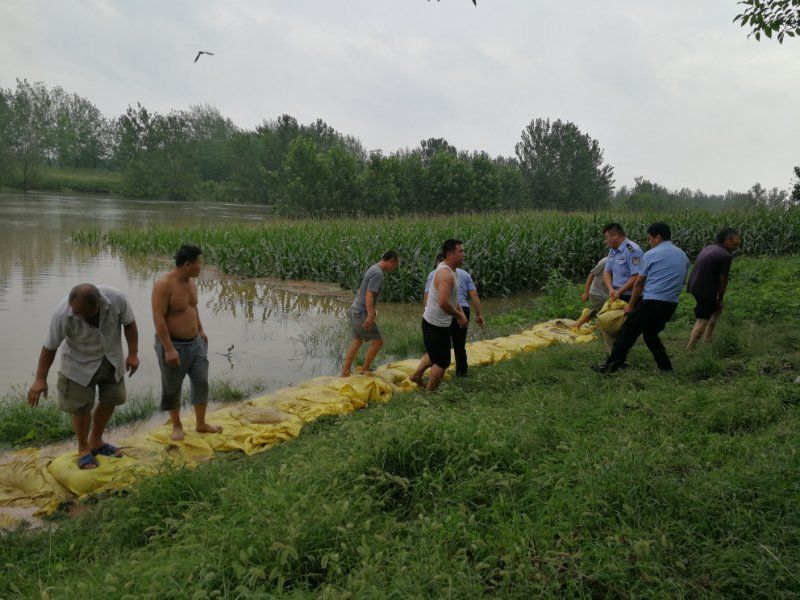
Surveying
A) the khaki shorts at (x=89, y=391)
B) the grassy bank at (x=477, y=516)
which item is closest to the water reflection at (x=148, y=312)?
the khaki shorts at (x=89, y=391)

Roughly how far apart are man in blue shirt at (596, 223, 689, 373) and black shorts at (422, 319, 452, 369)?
188 cm

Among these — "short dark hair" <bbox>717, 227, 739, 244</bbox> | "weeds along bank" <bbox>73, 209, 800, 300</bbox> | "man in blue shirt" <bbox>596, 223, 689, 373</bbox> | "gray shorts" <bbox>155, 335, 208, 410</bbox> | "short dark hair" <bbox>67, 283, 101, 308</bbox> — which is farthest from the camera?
"weeds along bank" <bbox>73, 209, 800, 300</bbox>

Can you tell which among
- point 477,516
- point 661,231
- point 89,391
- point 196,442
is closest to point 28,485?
point 89,391

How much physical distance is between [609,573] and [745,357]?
537cm

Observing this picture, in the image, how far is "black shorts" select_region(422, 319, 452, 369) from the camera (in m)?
6.14

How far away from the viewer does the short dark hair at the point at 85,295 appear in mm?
4152

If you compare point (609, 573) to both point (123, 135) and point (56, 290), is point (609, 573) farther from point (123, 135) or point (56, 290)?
point (123, 135)

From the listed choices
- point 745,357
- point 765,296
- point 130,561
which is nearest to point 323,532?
point 130,561

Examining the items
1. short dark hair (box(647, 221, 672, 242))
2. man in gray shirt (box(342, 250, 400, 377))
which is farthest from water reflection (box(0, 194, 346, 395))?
short dark hair (box(647, 221, 672, 242))

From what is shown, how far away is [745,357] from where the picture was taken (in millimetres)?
6938

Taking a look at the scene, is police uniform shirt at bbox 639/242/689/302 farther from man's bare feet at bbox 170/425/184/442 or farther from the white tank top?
man's bare feet at bbox 170/425/184/442

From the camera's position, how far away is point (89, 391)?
4.52 m

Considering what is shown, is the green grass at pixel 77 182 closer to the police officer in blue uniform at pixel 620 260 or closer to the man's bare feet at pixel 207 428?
the man's bare feet at pixel 207 428

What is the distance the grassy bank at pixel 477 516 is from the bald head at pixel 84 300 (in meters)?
1.37
